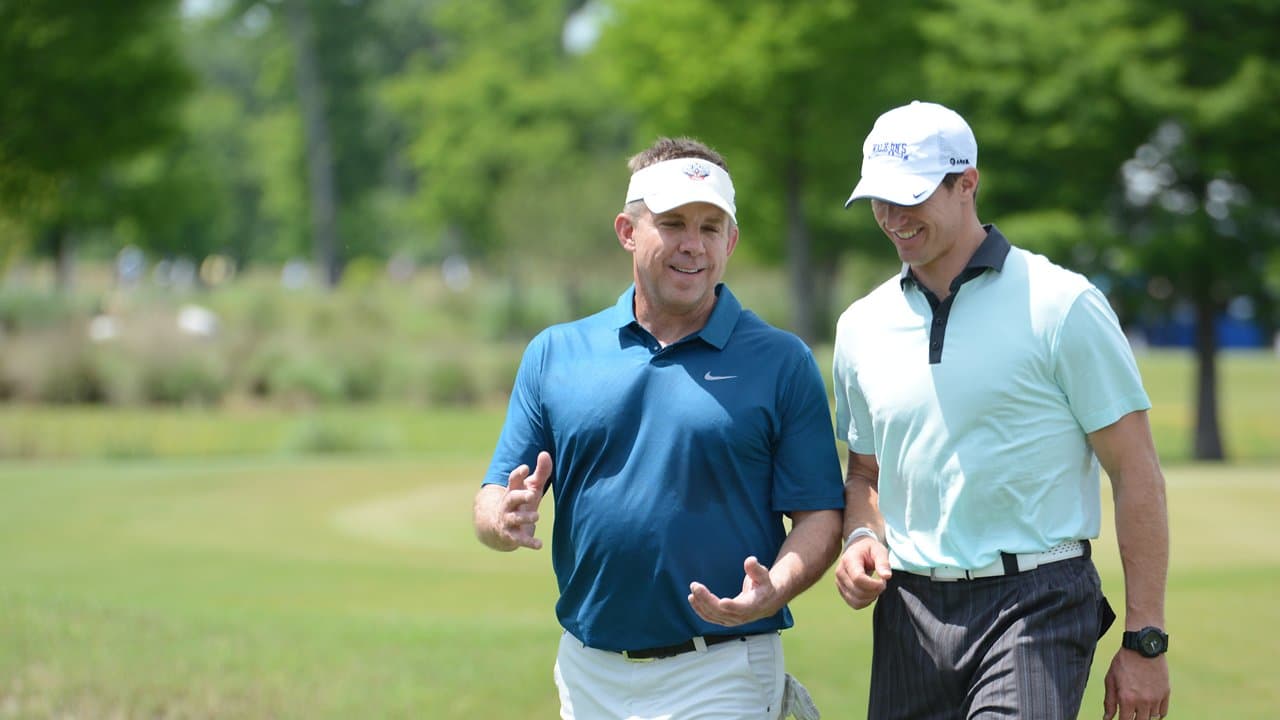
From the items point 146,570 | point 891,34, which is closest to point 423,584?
point 146,570

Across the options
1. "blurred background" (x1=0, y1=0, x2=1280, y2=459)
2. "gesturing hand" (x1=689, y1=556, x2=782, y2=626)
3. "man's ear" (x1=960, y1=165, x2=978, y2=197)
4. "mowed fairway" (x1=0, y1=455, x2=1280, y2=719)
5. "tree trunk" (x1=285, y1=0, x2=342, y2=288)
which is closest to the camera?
"gesturing hand" (x1=689, y1=556, x2=782, y2=626)

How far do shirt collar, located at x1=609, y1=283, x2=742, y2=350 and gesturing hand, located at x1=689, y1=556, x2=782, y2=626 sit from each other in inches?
23.8

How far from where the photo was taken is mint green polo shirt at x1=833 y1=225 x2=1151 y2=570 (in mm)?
3549

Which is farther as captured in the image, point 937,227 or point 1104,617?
point 1104,617

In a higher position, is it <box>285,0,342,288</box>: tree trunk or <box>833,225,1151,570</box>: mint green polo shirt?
<box>285,0,342,288</box>: tree trunk

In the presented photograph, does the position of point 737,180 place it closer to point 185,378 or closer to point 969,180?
point 185,378

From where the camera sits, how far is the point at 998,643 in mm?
3598

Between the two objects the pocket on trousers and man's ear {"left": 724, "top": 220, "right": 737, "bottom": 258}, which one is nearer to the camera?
the pocket on trousers

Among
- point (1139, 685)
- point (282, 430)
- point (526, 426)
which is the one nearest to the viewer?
point (1139, 685)

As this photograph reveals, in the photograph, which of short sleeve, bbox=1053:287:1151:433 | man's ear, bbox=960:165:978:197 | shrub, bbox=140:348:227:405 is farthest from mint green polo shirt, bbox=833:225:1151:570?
shrub, bbox=140:348:227:405

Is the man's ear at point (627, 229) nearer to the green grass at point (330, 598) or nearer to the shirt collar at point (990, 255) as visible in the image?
the shirt collar at point (990, 255)

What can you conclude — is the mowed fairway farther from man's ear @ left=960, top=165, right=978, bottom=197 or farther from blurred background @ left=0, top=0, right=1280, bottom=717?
man's ear @ left=960, top=165, right=978, bottom=197

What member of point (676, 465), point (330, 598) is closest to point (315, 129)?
point (330, 598)

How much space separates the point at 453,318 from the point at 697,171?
27893 mm
